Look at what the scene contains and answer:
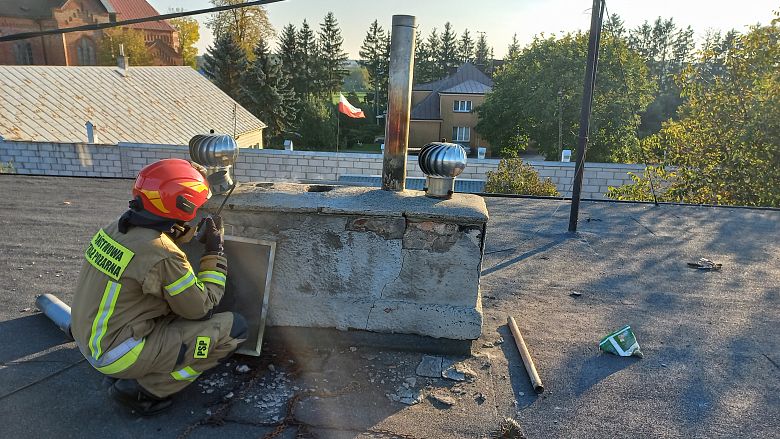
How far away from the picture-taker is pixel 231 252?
3629 mm

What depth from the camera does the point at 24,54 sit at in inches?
1817

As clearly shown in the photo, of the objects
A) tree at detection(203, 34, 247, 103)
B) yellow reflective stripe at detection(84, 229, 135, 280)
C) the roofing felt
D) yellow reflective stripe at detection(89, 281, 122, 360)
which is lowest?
yellow reflective stripe at detection(89, 281, 122, 360)

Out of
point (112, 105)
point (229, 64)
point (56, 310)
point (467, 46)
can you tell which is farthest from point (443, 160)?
point (467, 46)

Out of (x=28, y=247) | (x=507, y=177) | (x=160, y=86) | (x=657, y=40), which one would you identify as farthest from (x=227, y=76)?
(x=657, y=40)

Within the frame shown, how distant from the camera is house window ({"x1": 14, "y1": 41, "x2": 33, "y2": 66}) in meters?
45.4

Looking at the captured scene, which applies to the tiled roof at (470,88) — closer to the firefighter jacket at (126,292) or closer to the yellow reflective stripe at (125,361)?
the firefighter jacket at (126,292)

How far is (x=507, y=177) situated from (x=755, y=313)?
8836 mm

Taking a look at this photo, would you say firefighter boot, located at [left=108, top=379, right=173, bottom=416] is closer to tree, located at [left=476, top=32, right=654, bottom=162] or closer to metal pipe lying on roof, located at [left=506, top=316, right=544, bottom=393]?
metal pipe lying on roof, located at [left=506, top=316, right=544, bottom=393]

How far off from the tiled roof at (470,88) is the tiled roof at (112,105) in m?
23.4

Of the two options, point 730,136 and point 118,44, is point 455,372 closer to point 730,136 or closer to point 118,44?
point 730,136

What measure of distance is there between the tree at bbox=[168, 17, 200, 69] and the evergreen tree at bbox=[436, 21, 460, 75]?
3382 centimetres

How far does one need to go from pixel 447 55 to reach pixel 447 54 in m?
0.15

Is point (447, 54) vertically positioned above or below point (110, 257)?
above

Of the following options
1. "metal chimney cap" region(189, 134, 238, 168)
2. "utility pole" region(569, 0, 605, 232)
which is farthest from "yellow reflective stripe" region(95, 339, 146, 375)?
"utility pole" region(569, 0, 605, 232)
